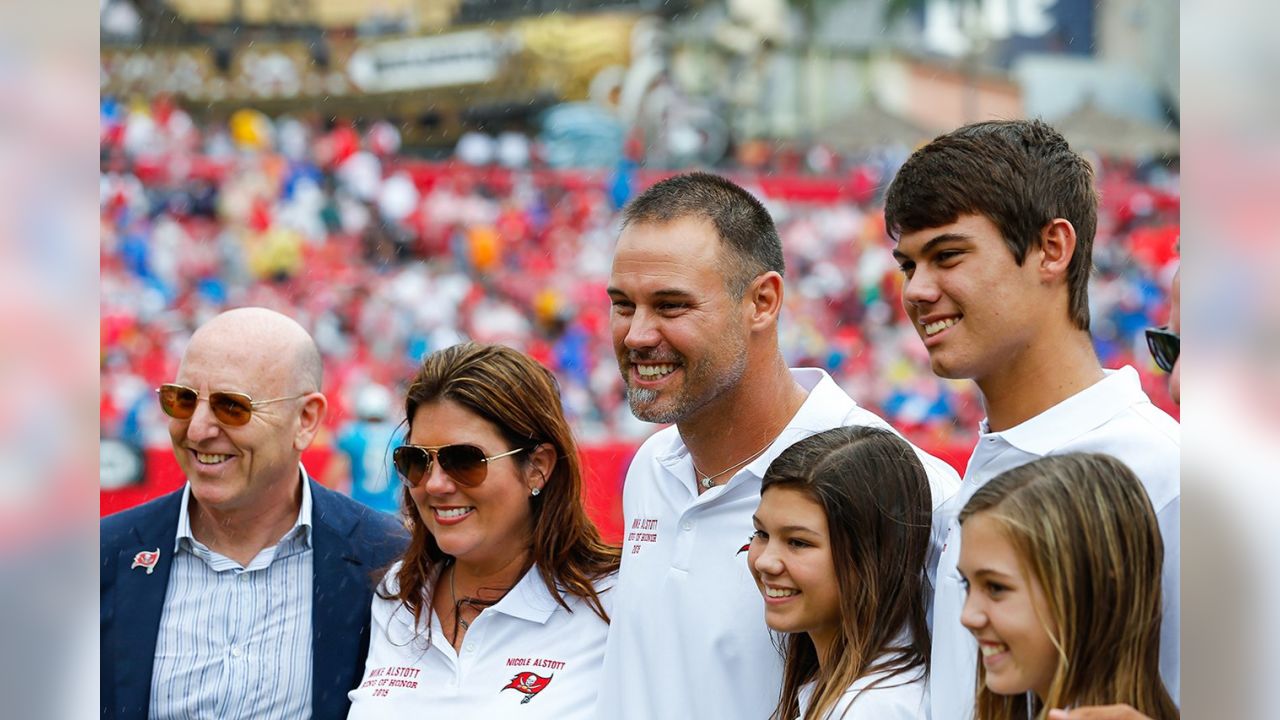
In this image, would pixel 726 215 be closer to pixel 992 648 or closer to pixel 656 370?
pixel 656 370

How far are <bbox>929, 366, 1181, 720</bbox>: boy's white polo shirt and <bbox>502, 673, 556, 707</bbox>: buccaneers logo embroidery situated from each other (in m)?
0.92

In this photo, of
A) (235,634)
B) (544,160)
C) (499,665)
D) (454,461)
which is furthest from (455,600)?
(544,160)

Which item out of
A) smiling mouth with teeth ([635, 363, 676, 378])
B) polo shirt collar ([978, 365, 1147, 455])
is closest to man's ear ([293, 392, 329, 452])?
smiling mouth with teeth ([635, 363, 676, 378])

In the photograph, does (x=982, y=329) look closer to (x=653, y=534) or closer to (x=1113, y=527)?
(x=1113, y=527)

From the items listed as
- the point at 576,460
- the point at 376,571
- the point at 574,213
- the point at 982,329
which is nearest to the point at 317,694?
the point at 376,571

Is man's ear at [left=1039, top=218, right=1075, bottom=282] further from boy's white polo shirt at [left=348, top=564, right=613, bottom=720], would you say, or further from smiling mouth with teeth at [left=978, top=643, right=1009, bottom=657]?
boy's white polo shirt at [left=348, top=564, right=613, bottom=720]

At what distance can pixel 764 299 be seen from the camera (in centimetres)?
288

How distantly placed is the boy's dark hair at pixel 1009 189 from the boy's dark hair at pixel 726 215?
649mm

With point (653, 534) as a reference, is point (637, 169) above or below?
above

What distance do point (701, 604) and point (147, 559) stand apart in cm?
139

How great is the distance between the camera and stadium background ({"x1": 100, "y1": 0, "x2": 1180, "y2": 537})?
17312 millimetres

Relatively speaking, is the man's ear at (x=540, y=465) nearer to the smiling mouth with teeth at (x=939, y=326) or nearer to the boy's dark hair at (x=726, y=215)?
the boy's dark hair at (x=726, y=215)

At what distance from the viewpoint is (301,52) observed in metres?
28.5
